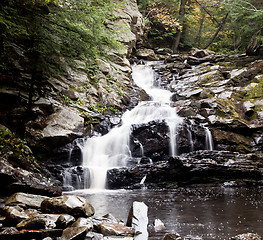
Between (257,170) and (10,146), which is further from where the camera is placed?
(257,170)

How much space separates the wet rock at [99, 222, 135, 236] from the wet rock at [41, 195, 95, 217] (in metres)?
0.58

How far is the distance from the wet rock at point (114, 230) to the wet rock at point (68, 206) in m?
0.58

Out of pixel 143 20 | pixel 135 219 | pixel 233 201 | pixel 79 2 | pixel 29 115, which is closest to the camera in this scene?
pixel 135 219

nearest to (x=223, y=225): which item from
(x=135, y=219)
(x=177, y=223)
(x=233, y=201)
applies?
(x=177, y=223)

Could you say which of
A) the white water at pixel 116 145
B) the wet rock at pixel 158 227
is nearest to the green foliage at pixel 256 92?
the white water at pixel 116 145

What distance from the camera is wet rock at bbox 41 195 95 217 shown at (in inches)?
150

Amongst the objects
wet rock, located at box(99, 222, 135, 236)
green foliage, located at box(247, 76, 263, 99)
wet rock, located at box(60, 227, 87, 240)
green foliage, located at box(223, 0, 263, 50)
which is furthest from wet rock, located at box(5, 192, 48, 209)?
green foliage, located at box(223, 0, 263, 50)

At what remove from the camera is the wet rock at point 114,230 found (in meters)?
3.30

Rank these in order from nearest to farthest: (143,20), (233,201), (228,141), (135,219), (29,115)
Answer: (135,219), (233,201), (29,115), (228,141), (143,20)

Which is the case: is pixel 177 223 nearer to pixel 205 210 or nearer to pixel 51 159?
pixel 205 210

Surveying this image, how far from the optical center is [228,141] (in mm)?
11211

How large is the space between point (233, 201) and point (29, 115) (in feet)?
27.2

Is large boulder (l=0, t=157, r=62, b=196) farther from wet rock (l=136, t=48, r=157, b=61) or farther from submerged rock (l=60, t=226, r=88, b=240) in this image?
wet rock (l=136, t=48, r=157, b=61)

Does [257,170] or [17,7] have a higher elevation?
[17,7]
